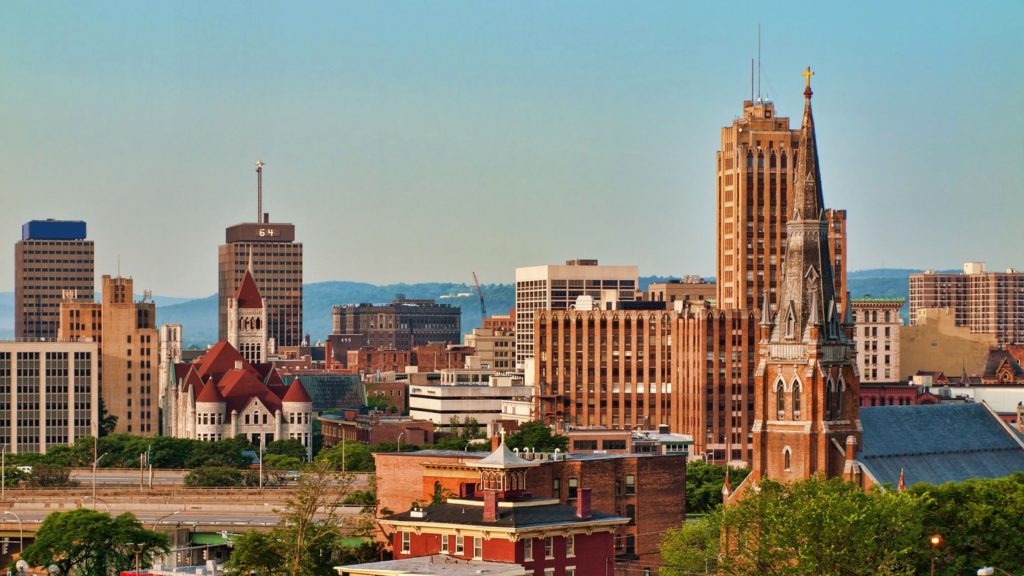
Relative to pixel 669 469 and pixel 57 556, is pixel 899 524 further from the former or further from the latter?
pixel 57 556

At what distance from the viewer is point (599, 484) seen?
6973 inches

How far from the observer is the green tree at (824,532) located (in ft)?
419

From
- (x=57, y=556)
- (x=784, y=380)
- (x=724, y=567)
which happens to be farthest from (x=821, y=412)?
(x=57, y=556)

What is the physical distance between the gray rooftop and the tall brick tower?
36.0 meters

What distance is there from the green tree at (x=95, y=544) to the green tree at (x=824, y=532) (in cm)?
5162

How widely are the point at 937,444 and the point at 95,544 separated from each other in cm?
6639

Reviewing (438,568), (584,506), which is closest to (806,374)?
(584,506)

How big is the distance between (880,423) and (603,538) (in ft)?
114

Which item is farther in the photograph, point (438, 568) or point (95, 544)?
point (95, 544)

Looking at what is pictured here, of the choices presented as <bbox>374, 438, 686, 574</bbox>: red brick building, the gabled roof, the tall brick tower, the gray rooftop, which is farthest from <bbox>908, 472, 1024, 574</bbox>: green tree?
<bbox>374, 438, 686, 574</bbox>: red brick building

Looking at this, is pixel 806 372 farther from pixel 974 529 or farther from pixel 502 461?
pixel 502 461

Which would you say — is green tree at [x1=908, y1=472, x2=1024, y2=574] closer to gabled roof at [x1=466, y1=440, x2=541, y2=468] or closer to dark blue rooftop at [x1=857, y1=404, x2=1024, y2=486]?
dark blue rooftop at [x1=857, y1=404, x2=1024, y2=486]

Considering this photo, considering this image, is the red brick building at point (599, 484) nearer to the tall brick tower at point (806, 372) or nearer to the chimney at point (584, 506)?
the tall brick tower at point (806, 372)

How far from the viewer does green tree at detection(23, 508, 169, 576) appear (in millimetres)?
170750
